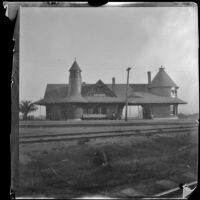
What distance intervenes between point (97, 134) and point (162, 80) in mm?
995

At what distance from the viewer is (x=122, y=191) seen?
9.12ft

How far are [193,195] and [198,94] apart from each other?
Result: 1167 mm

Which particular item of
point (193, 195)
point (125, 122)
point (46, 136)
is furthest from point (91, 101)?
point (193, 195)

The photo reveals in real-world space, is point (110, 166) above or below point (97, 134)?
below

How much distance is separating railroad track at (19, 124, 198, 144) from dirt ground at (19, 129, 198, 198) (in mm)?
48

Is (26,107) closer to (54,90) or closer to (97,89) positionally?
(54,90)

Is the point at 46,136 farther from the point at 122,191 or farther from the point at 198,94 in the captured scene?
the point at 198,94

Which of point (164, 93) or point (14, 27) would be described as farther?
point (164, 93)

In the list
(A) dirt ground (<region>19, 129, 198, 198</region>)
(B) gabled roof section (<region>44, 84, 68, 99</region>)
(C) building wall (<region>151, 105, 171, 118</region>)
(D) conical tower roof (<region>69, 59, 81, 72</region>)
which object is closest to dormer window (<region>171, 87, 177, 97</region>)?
(C) building wall (<region>151, 105, 171, 118</region>)

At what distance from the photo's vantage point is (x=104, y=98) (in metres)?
2.88

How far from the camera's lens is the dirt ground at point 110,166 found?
107 inches

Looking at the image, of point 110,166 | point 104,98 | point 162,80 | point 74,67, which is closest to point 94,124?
point 104,98

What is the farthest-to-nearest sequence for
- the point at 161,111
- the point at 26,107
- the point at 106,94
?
the point at 161,111
the point at 106,94
the point at 26,107

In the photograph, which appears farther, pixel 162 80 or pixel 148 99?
pixel 148 99
